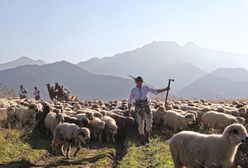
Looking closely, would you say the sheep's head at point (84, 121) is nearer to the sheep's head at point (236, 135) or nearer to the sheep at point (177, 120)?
the sheep at point (177, 120)

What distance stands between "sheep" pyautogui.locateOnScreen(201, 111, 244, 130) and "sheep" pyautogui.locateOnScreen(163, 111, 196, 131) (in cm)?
58

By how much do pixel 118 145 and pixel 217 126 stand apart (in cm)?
459

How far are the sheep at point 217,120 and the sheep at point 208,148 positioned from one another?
7723 millimetres

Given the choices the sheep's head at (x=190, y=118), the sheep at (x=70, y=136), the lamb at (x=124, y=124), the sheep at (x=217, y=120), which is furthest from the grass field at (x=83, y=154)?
the sheep at (x=217, y=120)

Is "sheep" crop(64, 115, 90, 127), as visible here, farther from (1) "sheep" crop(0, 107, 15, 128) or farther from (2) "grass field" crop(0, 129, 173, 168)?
(1) "sheep" crop(0, 107, 15, 128)

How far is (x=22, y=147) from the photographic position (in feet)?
52.1

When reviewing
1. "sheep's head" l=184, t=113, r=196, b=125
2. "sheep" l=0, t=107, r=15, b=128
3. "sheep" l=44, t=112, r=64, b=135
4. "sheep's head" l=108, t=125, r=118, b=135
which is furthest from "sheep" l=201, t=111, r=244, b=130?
"sheep" l=0, t=107, r=15, b=128

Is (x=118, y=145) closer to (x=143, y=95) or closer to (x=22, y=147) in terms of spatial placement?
(x=143, y=95)

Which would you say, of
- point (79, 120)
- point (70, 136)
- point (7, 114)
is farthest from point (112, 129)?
point (7, 114)

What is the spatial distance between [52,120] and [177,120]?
19.5 ft

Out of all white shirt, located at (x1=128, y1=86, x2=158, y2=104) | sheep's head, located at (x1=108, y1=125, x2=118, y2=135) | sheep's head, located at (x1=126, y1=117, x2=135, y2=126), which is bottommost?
sheep's head, located at (x1=108, y1=125, x2=118, y2=135)

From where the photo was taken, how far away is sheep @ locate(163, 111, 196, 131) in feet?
62.6

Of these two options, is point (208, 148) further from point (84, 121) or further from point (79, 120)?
point (79, 120)

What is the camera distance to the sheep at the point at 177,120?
62.6 ft
